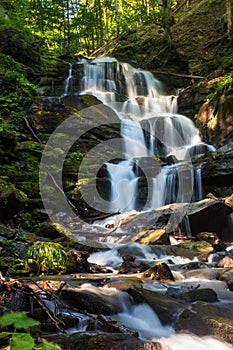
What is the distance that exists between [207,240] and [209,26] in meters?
20.1

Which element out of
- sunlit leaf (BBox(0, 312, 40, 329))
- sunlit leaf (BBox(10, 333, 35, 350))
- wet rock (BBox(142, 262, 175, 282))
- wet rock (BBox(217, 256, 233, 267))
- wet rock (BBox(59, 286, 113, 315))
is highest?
sunlit leaf (BBox(0, 312, 40, 329))

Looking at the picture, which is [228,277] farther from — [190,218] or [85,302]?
[190,218]

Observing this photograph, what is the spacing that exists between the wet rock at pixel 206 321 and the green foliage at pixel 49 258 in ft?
8.62

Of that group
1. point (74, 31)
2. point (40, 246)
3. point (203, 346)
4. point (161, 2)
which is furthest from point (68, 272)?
point (74, 31)

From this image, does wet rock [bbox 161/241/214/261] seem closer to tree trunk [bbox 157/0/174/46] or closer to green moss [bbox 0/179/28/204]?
green moss [bbox 0/179/28/204]

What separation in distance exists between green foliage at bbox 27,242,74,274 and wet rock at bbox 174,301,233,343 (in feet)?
8.62

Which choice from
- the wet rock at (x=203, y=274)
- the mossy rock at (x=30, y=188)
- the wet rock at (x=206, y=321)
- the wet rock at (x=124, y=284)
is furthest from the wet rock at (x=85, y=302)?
the mossy rock at (x=30, y=188)

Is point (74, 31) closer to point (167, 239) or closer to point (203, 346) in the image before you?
point (167, 239)

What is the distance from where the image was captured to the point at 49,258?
234 inches

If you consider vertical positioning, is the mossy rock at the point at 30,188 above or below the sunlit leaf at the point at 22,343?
below

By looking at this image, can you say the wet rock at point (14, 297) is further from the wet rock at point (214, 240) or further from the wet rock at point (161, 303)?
the wet rock at point (214, 240)

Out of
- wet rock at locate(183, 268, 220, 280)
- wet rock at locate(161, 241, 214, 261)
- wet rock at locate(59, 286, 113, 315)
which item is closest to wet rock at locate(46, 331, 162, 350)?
wet rock at locate(59, 286, 113, 315)

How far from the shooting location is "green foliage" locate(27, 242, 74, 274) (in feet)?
19.2

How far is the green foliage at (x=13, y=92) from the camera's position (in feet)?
48.7
